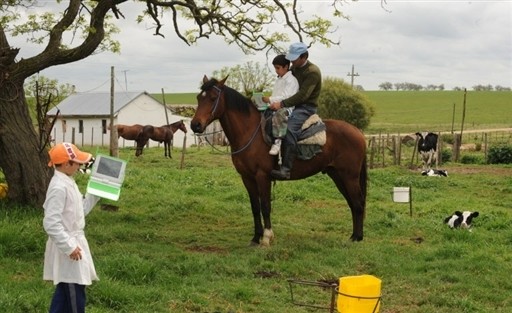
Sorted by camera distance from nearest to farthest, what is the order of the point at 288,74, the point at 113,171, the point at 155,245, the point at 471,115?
the point at 113,171 → the point at 155,245 → the point at 288,74 → the point at 471,115

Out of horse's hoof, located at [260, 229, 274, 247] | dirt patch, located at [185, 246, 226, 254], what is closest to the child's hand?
dirt patch, located at [185, 246, 226, 254]

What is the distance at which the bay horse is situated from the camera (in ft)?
33.4

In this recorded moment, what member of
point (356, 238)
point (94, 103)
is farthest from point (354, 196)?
point (94, 103)

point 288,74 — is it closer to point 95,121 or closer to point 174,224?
point 174,224

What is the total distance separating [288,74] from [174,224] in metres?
3.47

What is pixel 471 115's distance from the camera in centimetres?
7838

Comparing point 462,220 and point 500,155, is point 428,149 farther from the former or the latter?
point 462,220

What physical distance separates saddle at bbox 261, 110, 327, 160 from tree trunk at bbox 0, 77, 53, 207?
375 centimetres

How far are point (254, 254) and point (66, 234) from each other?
4.46 metres

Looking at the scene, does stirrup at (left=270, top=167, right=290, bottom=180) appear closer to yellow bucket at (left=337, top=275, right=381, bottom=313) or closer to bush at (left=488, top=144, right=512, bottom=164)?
yellow bucket at (left=337, top=275, right=381, bottom=313)

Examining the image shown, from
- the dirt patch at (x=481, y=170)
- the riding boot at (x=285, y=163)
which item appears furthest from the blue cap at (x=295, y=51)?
the dirt patch at (x=481, y=170)

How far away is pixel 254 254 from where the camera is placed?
9289 millimetres

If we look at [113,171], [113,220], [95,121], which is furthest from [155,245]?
[95,121]

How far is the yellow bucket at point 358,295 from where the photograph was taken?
217 inches
